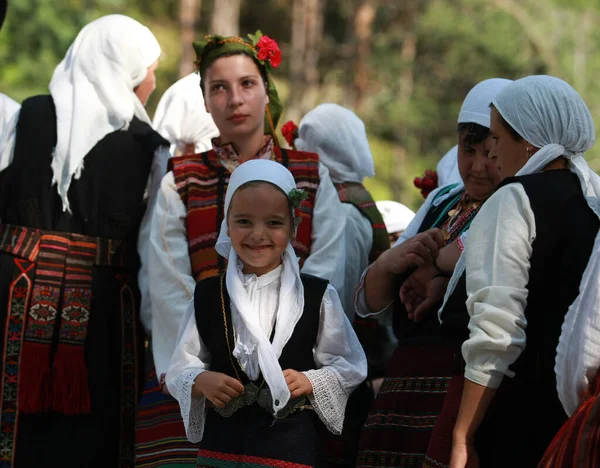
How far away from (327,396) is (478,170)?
984 millimetres

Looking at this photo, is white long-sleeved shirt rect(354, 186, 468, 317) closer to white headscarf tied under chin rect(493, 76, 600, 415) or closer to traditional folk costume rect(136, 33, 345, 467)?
traditional folk costume rect(136, 33, 345, 467)

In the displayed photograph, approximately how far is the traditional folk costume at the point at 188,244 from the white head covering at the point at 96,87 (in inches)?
21.0

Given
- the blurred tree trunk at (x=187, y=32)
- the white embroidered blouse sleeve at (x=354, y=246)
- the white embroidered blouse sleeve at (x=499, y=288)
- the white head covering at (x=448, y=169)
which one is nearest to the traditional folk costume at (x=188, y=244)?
the white embroidered blouse sleeve at (x=354, y=246)

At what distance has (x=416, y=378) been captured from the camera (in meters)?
3.71

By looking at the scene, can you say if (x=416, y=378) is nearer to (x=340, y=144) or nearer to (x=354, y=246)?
(x=354, y=246)

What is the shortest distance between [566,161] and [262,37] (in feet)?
5.83

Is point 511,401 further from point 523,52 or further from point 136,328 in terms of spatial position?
point 523,52

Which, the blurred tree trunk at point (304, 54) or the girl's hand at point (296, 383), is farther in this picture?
the blurred tree trunk at point (304, 54)

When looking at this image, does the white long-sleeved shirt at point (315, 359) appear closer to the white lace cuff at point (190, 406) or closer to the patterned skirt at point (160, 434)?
the white lace cuff at point (190, 406)

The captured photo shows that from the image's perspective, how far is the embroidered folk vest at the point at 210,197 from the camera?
422cm

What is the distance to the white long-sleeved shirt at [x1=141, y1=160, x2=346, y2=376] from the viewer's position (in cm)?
416

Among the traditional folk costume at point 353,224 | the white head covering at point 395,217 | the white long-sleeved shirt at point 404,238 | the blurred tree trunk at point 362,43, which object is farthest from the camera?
the blurred tree trunk at point 362,43

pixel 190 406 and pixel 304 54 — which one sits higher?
pixel 304 54

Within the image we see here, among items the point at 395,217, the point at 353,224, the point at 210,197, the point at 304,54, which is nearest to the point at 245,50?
the point at 210,197
